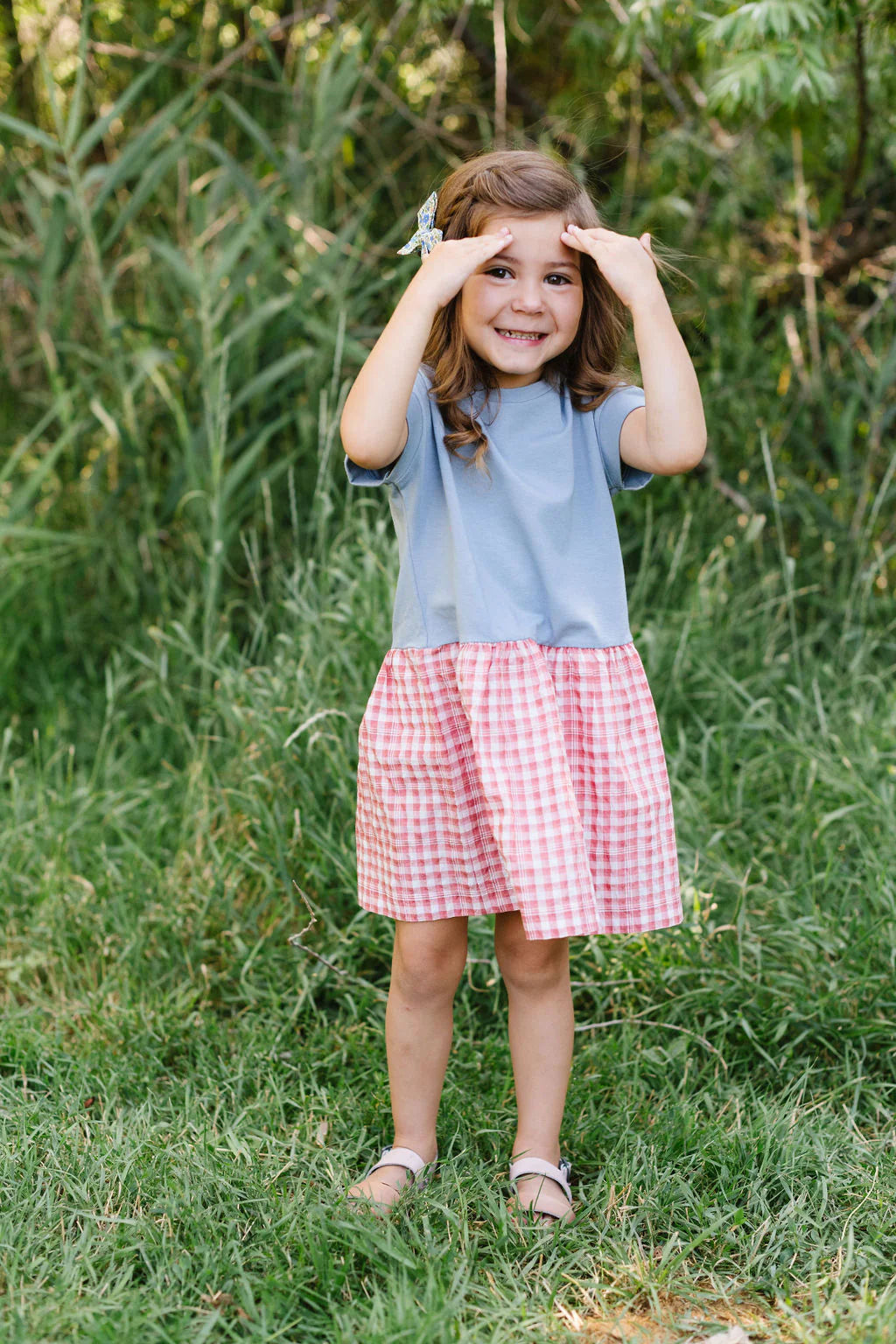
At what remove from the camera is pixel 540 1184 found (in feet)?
5.67

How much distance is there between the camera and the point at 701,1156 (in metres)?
1.83

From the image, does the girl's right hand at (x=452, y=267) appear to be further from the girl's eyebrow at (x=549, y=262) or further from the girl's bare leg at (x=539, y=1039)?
the girl's bare leg at (x=539, y=1039)

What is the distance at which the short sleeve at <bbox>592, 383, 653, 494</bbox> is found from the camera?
1.76 metres

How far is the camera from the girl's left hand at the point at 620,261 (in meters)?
1.64

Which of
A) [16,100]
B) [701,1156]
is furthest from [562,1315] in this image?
[16,100]

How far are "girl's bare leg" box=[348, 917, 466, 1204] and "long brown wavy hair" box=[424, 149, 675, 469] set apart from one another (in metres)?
0.68

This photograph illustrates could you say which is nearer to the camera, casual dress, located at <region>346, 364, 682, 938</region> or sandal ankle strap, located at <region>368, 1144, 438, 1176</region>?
casual dress, located at <region>346, 364, 682, 938</region>

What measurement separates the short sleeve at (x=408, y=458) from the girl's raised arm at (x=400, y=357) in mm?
68

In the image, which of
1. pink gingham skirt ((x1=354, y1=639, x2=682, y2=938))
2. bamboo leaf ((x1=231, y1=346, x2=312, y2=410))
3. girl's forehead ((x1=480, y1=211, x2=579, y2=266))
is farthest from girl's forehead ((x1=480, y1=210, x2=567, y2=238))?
bamboo leaf ((x1=231, y1=346, x2=312, y2=410))

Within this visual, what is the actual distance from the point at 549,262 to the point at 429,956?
0.98 metres

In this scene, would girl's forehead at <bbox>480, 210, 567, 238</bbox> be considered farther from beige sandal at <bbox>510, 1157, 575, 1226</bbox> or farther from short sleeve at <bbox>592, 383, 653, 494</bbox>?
beige sandal at <bbox>510, 1157, 575, 1226</bbox>

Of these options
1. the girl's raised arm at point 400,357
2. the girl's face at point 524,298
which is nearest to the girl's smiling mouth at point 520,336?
the girl's face at point 524,298

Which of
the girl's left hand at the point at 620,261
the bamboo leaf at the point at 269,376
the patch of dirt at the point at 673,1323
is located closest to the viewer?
the patch of dirt at the point at 673,1323

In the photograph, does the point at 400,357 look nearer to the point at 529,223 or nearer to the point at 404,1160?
the point at 529,223
